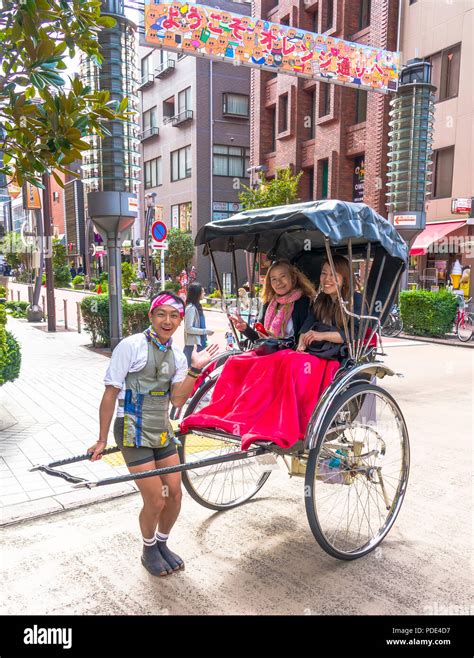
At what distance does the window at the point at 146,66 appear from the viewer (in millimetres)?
43906

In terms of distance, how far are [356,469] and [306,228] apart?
176cm

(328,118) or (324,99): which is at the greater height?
(324,99)

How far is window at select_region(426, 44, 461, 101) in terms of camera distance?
2081cm

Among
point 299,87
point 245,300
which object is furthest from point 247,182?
point 245,300

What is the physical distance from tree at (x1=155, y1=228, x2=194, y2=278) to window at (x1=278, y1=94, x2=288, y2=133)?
29.9 feet

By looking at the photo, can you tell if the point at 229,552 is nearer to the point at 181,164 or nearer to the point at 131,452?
the point at 131,452

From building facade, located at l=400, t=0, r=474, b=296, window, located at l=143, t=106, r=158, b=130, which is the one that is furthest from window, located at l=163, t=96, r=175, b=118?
building facade, located at l=400, t=0, r=474, b=296

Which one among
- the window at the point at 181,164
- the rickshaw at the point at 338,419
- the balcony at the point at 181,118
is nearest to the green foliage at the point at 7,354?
the rickshaw at the point at 338,419

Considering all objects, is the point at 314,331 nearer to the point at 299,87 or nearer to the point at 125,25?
the point at 125,25

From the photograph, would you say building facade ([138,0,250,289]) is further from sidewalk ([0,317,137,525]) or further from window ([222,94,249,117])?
sidewalk ([0,317,137,525])

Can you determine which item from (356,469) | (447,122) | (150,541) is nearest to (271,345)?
(356,469)

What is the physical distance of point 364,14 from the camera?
83.2 feet

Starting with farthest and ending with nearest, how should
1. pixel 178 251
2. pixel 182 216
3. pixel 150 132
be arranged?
pixel 150 132 → pixel 182 216 → pixel 178 251

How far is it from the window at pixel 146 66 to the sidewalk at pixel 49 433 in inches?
1532
